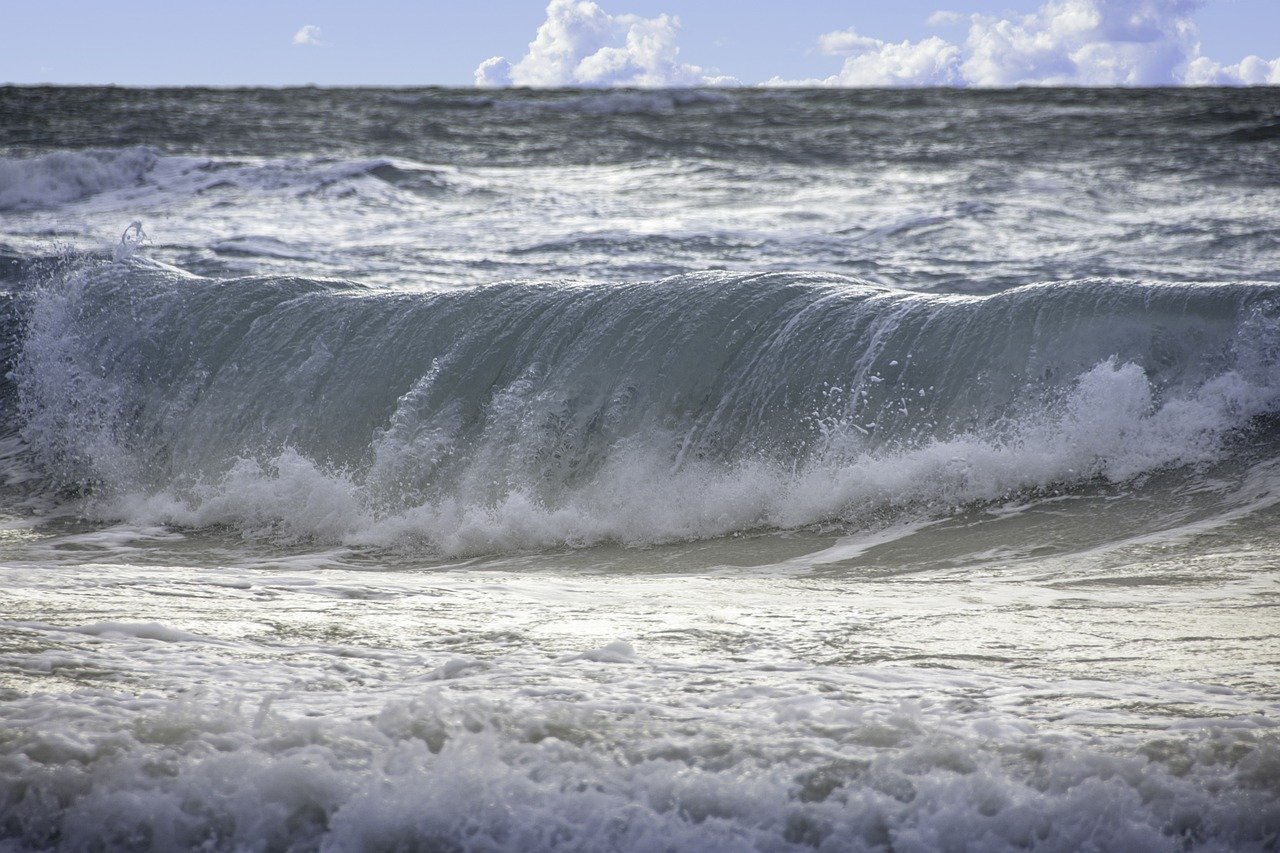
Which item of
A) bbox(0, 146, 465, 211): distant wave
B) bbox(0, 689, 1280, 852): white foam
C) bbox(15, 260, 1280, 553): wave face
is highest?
bbox(0, 146, 465, 211): distant wave

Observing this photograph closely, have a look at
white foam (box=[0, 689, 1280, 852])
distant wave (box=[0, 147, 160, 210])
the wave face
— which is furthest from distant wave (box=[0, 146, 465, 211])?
white foam (box=[0, 689, 1280, 852])

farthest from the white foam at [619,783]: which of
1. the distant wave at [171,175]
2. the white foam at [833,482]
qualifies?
the distant wave at [171,175]

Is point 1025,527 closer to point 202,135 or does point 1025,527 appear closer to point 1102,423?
point 1102,423

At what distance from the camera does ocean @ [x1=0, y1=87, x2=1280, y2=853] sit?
2.48 m

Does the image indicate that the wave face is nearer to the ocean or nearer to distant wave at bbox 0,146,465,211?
the ocean

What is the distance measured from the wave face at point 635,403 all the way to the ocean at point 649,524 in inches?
1.0

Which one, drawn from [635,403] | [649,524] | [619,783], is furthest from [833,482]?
[619,783]

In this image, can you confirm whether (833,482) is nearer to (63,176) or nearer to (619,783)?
(619,783)

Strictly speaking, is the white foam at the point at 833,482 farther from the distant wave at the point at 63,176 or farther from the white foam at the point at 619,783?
the distant wave at the point at 63,176

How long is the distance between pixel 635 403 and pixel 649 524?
99cm

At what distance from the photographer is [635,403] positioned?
6.68 m

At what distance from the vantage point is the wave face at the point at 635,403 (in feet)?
19.4

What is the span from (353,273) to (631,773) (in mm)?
8862

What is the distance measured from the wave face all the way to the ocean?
3 centimetres
